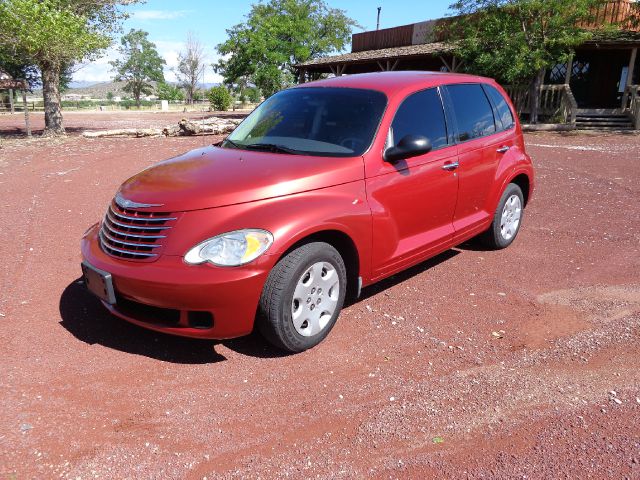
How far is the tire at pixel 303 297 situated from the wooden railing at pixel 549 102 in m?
19.1

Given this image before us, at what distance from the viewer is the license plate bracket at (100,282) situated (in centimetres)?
323

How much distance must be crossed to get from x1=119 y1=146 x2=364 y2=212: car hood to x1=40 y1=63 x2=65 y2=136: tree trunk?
17513mm

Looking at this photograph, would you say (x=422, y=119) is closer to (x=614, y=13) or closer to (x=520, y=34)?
(x=520, y=34)

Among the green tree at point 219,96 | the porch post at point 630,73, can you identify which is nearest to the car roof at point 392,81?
the porch post at point 630,73

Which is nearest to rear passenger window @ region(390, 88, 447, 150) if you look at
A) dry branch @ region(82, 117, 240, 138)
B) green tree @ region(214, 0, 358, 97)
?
dry branch @ region(82, 117, 240, 138)

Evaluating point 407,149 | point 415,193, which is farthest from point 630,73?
point 407,149

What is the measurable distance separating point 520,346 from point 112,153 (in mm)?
12258

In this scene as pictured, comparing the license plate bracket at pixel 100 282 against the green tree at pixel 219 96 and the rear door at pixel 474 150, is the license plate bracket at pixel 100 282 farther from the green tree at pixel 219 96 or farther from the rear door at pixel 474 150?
the green tree at pixel 219 96

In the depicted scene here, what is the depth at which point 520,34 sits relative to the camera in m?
18.3

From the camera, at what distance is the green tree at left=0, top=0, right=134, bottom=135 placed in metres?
15.3

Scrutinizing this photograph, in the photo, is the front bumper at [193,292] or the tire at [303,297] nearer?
the front bumper at [193,292]

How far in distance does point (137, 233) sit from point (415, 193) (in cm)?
212

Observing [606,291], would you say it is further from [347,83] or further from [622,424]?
[347,83]

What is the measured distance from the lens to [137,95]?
93.4m
